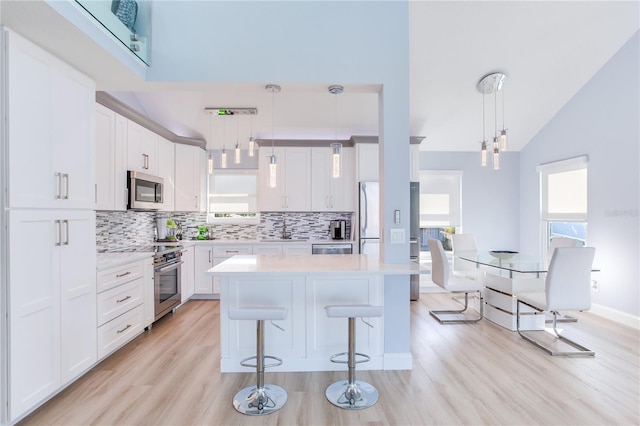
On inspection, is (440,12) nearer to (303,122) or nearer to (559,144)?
(303,122)

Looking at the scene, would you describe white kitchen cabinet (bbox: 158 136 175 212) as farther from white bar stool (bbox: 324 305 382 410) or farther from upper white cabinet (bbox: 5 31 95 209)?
white bar stool (bbox: 324 305 382 410)

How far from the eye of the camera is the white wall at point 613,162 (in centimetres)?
360

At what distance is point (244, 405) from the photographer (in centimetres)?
215

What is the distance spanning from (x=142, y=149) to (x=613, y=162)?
5.57 meters

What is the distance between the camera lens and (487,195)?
537 cm

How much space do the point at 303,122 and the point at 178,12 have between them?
7.80ft

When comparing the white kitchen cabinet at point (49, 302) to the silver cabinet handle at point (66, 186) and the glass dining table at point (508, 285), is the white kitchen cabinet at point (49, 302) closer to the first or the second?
the silver cabinet handle at point (66, 186)

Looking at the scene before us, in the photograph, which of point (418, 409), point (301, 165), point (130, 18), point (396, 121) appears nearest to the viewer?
point (418, 409)

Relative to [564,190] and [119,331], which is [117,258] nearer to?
[119,331]

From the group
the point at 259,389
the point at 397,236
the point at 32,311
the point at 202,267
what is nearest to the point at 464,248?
the point at 397,236

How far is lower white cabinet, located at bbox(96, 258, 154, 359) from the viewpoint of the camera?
2.67m

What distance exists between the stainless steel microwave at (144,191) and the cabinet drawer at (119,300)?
0.85 m

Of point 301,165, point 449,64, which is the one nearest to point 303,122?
point 301,165

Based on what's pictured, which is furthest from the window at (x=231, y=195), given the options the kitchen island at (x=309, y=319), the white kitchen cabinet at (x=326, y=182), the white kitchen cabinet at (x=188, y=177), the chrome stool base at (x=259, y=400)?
the chrome stool base at (x=259, y=400)
